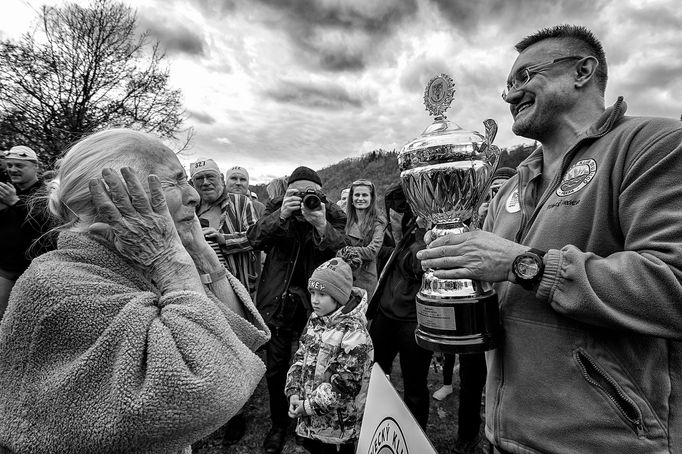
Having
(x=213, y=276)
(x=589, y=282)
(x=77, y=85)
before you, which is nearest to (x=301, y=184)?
(x=213, y=276)

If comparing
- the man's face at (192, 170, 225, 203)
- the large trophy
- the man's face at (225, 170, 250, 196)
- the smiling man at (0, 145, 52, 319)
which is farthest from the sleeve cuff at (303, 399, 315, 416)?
the man's face at (225, 170, 250, 196)

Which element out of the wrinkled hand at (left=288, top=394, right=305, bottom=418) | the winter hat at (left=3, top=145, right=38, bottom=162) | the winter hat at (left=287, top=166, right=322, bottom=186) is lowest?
the wrinkled hand at (left=288, top=394, right=305, bottom=418)

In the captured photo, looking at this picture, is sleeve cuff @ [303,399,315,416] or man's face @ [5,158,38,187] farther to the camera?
man's face @ [5,158,38,187]

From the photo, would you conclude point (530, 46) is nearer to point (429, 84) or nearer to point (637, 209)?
point (429, 84)

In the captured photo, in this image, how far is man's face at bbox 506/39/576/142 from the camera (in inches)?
52.5

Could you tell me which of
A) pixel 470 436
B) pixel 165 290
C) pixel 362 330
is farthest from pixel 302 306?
pixel 165 290

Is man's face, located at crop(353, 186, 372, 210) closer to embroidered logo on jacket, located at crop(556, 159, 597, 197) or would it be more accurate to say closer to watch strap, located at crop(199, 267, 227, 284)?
watch strap, located at crop(199, 267, 227, 284)

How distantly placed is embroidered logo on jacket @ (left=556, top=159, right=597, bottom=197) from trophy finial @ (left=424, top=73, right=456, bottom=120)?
50 centimetres

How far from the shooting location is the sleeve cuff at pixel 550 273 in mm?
1005

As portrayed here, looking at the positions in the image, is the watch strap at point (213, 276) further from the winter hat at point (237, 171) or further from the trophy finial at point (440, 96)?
the winter hat at point (237, 171)

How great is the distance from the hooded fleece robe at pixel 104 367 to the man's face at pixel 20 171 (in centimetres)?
455

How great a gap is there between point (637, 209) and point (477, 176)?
46 centimetres

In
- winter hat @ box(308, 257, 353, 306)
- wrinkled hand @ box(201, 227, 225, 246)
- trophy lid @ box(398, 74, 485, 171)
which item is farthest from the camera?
wrinkled hand @ box(201, 227, 225, 246)

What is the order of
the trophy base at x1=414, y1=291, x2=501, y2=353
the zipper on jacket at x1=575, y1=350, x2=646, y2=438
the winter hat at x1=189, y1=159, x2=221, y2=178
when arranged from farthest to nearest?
the winter hat at x1=189, y1=159, x2=221, y2=178
the trophy base at x1=414, y1=291, x2=501, y2=353
the zipper on jacket at x1=575, y1=350, x2=646, y2=438
